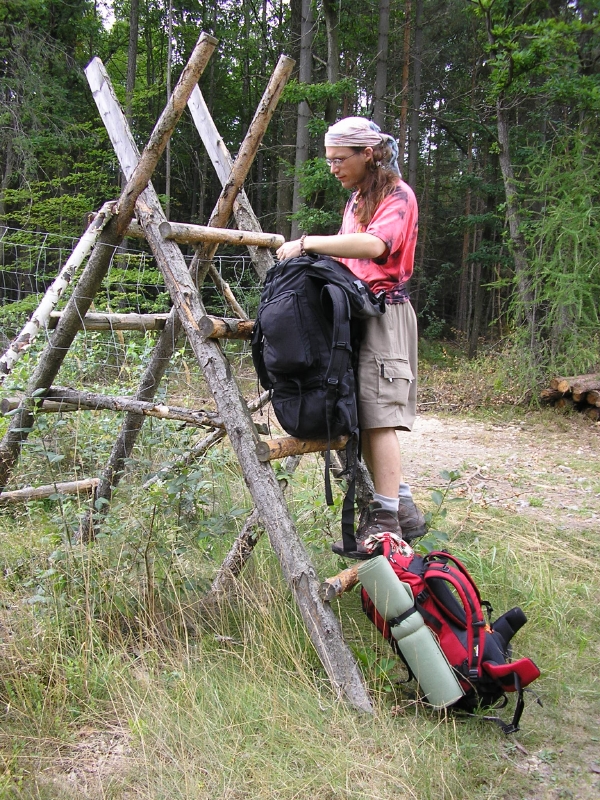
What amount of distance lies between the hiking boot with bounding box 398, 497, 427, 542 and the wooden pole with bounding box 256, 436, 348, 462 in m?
0.50

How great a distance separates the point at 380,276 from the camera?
2.60 meters

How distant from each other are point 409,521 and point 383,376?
75cm

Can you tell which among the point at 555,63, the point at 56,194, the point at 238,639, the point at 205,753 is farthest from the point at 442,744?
the point at 56,194

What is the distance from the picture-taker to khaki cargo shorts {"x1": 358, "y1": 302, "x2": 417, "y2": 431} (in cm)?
256

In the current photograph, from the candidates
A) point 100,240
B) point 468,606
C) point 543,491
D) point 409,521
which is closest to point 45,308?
point 100,240

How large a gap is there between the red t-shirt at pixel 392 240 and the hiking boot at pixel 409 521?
3.23ft

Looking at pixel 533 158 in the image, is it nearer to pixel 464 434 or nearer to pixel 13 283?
pixel 464 434

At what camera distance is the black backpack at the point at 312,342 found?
230 cm

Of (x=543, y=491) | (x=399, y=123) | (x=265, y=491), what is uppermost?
(x=399, y=123)

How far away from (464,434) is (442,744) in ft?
19.8

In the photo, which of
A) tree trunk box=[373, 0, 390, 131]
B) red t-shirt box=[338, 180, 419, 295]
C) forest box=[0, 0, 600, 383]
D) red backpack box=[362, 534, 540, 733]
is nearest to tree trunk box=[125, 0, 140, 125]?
forest box=[0, 0, 600, 383]

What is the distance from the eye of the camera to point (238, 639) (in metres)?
2.71

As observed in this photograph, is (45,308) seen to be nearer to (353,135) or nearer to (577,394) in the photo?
(353,135)

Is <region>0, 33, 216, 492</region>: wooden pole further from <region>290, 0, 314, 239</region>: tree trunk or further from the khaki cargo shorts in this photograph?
<region>290, 0, 314, 239</region>: tree trunk
